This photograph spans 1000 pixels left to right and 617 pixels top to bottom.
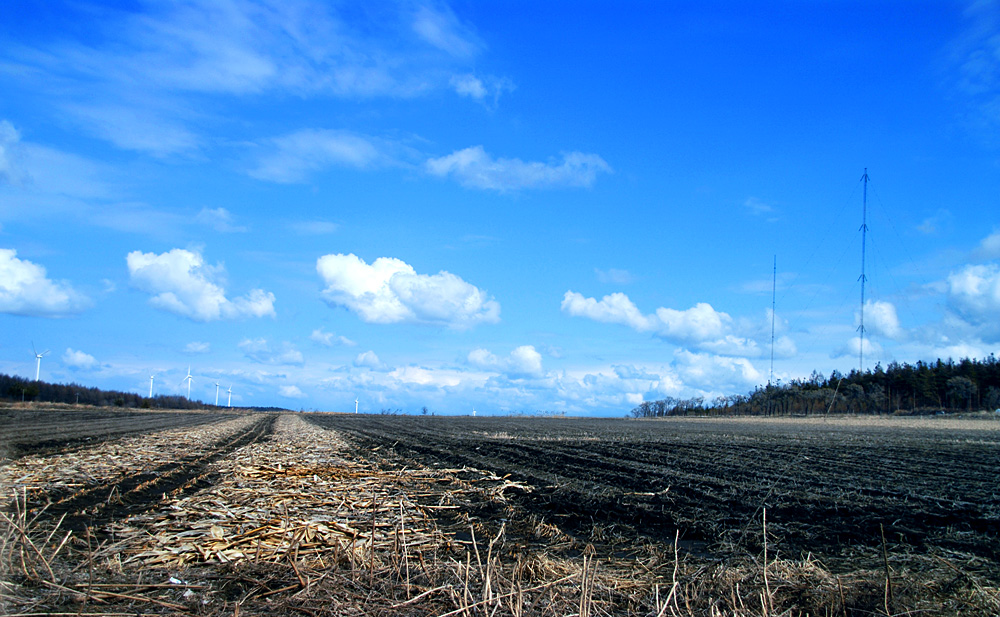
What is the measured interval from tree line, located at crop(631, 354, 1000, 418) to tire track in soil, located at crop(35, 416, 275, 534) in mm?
92366

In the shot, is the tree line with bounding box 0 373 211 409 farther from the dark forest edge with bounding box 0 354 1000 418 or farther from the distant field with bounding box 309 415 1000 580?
the distant field with bounding box 309 415 1000 580

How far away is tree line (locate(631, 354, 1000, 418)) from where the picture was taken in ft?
314

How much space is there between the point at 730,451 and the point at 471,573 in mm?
18691

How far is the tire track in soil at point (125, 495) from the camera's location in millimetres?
8106

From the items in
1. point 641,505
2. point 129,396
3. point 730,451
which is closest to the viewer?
point 641,505

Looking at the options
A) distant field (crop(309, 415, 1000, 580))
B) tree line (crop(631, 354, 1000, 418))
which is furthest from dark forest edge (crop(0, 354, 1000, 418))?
distant field (crop(309, 415, 1000, 580))

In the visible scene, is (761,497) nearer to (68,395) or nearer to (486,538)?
(486,538)

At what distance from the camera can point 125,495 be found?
9.85m

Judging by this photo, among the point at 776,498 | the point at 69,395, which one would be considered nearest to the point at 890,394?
the point at 776,498

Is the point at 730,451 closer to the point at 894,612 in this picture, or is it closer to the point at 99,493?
the point at 894,612

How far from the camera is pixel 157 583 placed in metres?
5.17

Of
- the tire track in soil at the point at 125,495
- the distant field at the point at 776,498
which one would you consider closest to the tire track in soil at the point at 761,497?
the distant field at the point at 776,498

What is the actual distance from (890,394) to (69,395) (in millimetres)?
161710

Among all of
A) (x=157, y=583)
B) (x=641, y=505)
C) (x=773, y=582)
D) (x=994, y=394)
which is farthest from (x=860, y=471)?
(x=994, y=394)
